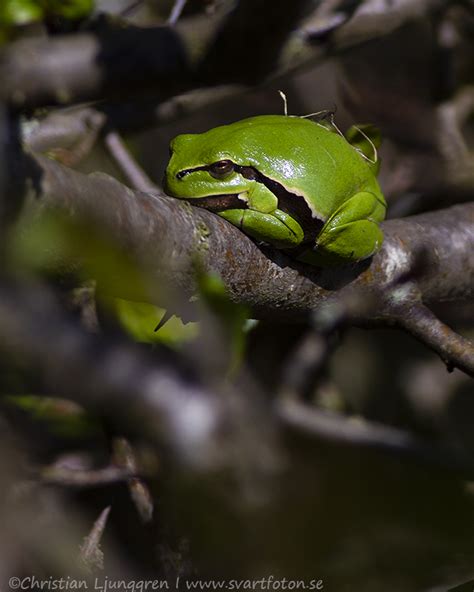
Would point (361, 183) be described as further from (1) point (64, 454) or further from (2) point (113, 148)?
(1) point (64, 454)

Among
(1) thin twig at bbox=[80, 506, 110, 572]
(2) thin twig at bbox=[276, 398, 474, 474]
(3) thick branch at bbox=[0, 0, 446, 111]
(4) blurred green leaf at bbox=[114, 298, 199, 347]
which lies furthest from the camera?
(2) thin twig at bbox=[276, 398, 474, 474]

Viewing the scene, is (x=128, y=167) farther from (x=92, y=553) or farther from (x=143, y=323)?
(x=92, y=553)

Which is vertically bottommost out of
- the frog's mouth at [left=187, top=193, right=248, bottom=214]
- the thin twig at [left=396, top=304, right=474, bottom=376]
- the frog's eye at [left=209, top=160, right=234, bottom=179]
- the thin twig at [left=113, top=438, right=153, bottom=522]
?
the thin twig at [left=113, top=438, right=153, bottom=522]

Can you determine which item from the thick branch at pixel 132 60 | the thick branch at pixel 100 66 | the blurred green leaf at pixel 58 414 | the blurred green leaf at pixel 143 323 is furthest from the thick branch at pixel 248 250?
the blurred green leaf at pixel 58 414

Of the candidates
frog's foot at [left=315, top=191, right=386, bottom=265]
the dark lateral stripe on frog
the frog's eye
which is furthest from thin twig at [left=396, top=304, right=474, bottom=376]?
the frog's eye

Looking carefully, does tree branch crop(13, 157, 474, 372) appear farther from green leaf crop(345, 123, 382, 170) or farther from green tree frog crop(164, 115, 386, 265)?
green leaf crop(345, 123, 382, 170)

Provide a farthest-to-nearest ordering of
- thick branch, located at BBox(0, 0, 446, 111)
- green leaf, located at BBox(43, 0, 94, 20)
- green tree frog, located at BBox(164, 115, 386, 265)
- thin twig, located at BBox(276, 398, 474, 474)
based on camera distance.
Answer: thin twig, located at BBox(276, 398, 474, 474)
green leaf, located at BBox(43, 0, 94, 20)
thick branch, located at BBox(0, 0, 446, 111)
green tree frog, located at BBox(164, 115, 386, 265)

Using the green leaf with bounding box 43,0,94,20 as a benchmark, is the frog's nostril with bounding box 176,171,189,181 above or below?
above
